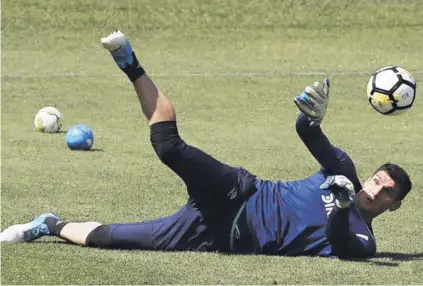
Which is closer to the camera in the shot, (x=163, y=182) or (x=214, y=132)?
(x=163, y=182)

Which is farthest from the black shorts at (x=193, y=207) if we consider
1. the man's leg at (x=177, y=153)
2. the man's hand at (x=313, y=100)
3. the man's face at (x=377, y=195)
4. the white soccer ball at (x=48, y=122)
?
the white soccer ball at (x=48, y=122)

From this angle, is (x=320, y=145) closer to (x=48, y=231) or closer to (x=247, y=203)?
(x=247, y=203)

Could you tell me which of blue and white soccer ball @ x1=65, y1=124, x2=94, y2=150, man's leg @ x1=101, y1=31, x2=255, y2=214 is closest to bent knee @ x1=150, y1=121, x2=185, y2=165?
man's leg @ x1=101, y1=31, x2=255, y2=214

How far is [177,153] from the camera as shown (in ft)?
25.8

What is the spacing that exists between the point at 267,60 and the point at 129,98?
6093 millimetres

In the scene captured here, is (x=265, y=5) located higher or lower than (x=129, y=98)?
higher

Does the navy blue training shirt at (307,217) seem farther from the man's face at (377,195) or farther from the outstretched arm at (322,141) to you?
the man's face at (377,195)

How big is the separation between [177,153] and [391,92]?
2707mm

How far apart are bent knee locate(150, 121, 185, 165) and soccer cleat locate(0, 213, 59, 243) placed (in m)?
1.33

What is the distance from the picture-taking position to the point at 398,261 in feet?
26.1

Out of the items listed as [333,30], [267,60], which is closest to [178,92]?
[267,60]

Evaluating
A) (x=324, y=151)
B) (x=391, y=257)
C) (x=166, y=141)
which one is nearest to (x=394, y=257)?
(x=391, y=257)

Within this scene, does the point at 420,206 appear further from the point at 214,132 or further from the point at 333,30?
the point at 333,30

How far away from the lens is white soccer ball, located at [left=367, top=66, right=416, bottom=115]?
31.2 feet
